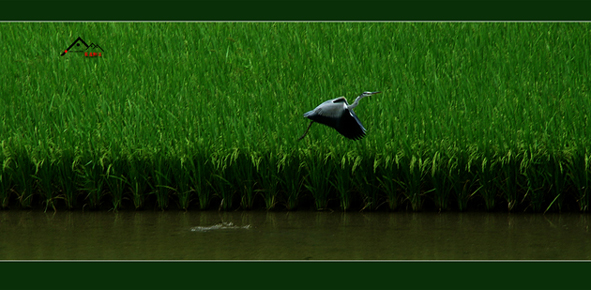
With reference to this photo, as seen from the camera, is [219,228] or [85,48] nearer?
[219,228]

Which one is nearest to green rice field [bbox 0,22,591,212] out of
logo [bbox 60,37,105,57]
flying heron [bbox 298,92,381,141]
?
logo [bbox 60,37,105,57]

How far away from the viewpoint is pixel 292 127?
7492mm

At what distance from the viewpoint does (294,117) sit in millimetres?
7805

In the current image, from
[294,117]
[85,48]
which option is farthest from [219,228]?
[85,48]

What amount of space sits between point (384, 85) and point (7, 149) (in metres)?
4.05

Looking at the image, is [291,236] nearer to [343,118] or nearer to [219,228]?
[219,228]

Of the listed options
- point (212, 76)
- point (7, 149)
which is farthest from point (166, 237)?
point (212, 76)

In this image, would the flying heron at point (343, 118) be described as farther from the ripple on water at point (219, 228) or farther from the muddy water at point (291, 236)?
the ripple on water at point (219, 228)

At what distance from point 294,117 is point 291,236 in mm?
1849

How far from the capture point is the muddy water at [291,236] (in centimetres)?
584

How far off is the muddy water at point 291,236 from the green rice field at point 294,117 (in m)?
0.25

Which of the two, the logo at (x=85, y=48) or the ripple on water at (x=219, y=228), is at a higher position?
the logo at (x=85, y=48)

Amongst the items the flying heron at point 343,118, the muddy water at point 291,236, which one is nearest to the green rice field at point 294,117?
the muddy water at point 291,236

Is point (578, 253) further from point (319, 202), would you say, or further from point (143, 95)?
point (143, 95)
